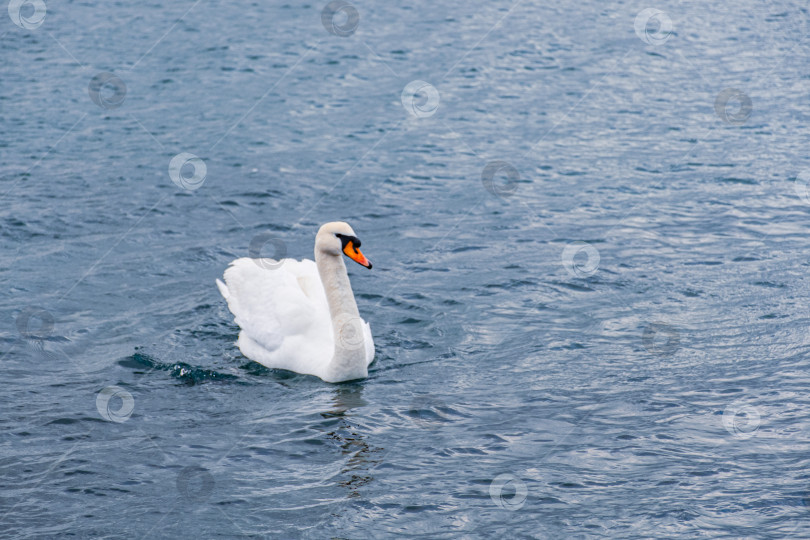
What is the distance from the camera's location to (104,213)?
13.4 meters

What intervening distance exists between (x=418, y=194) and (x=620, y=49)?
7.53m

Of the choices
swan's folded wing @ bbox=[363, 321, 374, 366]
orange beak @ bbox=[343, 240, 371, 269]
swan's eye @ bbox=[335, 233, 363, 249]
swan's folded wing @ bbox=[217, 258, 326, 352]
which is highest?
swan's eye @ bbox=[335, 233, 363, 249]

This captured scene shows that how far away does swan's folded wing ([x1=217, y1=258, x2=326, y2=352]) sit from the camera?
9609 millimetres

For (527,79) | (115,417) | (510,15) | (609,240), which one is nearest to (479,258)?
(609,240)

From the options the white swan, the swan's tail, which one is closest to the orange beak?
the white swan

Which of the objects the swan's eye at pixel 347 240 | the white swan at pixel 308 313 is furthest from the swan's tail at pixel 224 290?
the swan's eye at pixel 347 240

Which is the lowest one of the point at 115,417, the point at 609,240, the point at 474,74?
the point at 115,417

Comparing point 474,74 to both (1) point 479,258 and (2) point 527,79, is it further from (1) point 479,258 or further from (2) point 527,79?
(1) point 479,258

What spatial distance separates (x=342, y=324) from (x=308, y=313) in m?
0.57

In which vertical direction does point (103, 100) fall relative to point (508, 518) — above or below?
above

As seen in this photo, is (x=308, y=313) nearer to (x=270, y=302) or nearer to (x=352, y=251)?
(x=270, y=302)

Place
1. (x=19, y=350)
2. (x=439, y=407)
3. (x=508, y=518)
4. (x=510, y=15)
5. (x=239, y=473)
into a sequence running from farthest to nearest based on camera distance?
(x=510, y=15)
(x=19, y=350)
(x=439, y=407)
(x=239, y=473)
(x=508, y=518)

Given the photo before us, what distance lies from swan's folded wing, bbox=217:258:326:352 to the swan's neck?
394mm

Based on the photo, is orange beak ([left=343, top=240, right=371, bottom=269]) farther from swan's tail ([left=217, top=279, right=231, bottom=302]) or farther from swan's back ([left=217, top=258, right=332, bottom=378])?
swan's tail ([left=217, top=279, right=231, bottom=302])
